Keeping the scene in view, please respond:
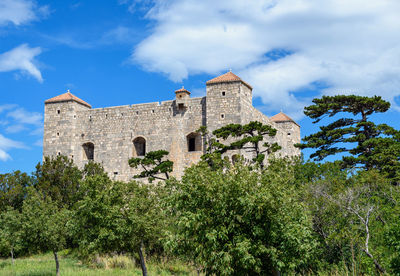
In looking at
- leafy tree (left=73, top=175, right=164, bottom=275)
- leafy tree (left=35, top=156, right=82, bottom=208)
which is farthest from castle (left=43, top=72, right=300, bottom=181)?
leafy tree (left=73, top=175, right=164, bottom=275)

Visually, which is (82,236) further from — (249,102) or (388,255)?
(249,102)

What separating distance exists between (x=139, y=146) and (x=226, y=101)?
7.88 meters

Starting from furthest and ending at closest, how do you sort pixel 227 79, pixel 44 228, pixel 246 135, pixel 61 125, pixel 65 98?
pixel 65 98 → pixel 61 125 → pixel 227 79 → pixel 246 135 → pixel 44 228

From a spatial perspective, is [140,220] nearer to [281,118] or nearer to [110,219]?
[110,219]

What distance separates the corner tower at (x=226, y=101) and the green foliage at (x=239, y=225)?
59.3 ft

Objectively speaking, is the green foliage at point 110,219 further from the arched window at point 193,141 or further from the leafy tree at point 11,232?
the arched window at point 193,141

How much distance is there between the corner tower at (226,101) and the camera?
29219 millimetres

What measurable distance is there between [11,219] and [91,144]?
40.9 ft

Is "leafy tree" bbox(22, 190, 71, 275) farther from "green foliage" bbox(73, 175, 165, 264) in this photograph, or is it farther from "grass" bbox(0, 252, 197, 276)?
"green foliage" bbox(73, 175, 165, 264)

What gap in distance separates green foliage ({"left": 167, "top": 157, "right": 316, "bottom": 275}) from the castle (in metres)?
17.4

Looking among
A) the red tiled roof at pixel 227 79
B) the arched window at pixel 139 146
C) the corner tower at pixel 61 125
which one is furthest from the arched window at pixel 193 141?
the corner tower at pixel 61 125

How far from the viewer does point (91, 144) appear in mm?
34219

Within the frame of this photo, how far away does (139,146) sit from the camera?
109 feet

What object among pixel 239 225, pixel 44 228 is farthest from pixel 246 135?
pixel 239 225
